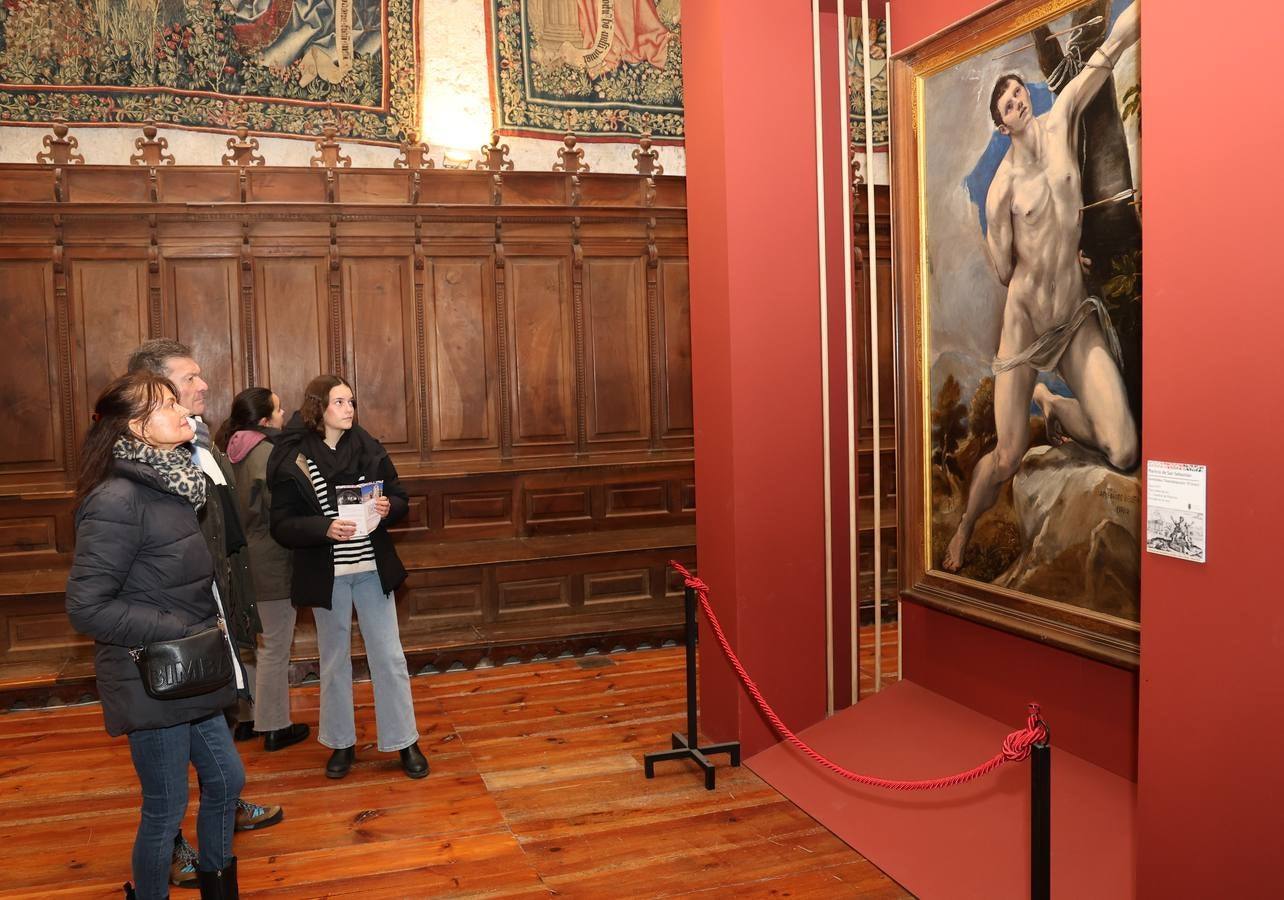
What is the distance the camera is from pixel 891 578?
8117 mm

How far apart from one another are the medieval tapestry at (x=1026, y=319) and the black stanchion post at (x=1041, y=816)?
99cm

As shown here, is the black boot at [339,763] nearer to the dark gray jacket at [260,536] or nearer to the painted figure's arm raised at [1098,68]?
the dark gray jacket at [260,536]

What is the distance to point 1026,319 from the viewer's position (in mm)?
3840

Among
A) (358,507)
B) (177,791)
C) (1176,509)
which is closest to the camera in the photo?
(1176,509)

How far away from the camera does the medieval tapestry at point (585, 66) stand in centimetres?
847

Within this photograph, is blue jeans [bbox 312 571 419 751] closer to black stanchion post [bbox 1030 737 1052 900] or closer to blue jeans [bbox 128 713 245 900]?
blue jeans [bbox 128 713 245 900]

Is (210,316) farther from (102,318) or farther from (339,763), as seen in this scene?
(339,763)

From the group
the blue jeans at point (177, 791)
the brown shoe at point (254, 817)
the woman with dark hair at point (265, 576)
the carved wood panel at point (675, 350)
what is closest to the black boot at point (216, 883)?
the blue jeans at point (177, 791)

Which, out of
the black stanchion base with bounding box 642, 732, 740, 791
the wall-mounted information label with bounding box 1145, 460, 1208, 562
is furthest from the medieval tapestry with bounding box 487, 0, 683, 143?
the wall-mounted information label with bounding box 1145, 460, 1208, 562

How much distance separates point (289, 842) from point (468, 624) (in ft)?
9.96

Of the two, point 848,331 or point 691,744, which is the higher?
point 848,331

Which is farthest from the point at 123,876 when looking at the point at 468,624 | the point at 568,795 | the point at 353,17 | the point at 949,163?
the point at 353,17

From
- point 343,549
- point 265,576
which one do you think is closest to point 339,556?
point 343,549

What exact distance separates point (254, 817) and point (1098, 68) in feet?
14.0
